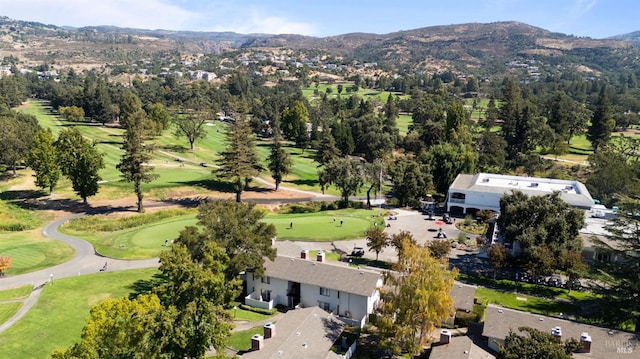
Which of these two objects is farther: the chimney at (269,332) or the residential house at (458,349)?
the chimney at (269,332)

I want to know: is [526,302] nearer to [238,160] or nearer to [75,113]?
[238,160]

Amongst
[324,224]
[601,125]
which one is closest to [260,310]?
[324,224]

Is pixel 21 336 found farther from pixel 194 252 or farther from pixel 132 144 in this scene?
pixel 132 144

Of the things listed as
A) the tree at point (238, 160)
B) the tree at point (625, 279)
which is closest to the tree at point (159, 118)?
the tree at point (238, 160)

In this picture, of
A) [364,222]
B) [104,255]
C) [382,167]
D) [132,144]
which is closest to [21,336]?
[104,255]

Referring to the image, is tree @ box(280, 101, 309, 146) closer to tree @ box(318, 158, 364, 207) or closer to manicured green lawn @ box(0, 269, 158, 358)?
tree @ box(318, 158, 364, 207)

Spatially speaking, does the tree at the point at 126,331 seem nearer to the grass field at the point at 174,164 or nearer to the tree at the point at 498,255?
the tree at the point at 498,255
